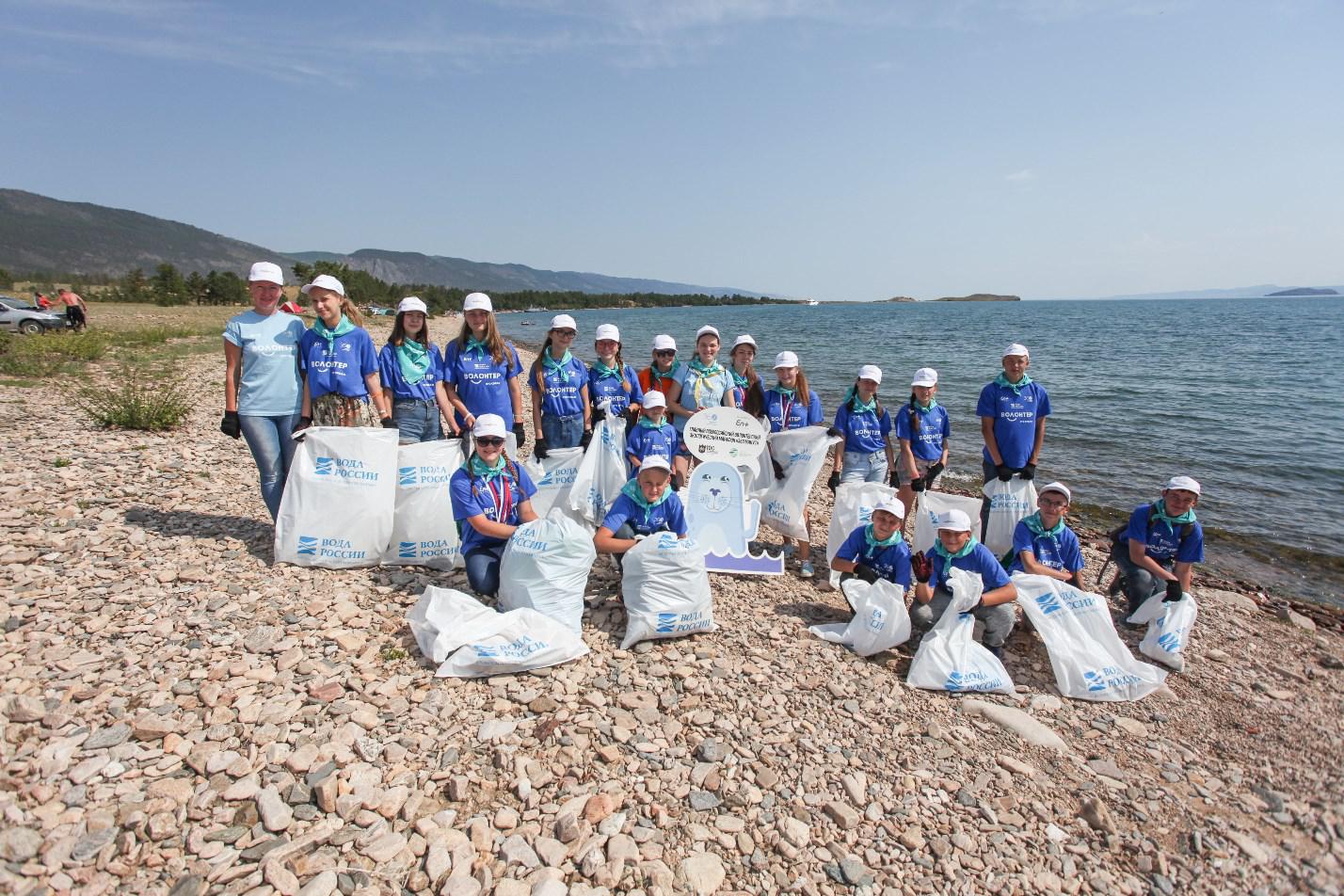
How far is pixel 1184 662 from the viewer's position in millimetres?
4746

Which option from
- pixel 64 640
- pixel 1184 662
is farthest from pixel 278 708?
pixel 1184 662

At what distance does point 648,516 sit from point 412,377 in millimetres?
2368

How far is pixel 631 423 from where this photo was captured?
19.6 feet

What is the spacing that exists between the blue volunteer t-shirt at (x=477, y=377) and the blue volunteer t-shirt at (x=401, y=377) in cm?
9

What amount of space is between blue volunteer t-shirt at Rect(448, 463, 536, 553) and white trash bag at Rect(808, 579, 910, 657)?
8.03ft

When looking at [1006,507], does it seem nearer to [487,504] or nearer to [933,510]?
[933,510]

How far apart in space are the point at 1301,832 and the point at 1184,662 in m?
1.82

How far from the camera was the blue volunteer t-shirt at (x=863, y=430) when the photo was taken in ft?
18.6

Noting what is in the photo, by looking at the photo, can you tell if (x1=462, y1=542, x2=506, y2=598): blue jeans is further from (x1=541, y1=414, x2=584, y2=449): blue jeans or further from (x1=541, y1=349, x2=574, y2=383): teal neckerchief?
(x1=541, y1=349, x2=574, y2=383): teal neckerchief

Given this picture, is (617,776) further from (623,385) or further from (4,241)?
(4,241)

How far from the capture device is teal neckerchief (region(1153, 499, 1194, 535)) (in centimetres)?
485

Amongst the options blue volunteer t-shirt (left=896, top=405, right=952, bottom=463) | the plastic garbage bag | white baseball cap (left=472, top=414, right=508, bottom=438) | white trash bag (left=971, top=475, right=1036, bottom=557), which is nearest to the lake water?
white trash bag (left=971, top=475, right=1036, bottom=557)

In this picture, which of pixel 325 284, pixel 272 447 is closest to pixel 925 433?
pixel 325 284

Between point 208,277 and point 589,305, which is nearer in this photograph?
point 208,277
